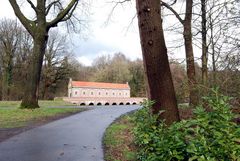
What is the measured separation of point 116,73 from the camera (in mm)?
75688

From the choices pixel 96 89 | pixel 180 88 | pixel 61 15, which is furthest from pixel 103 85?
pixel 180 88

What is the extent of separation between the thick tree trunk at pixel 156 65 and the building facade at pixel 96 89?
201ft

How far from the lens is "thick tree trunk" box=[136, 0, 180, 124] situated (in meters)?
5.76

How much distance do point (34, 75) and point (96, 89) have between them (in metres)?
50.4

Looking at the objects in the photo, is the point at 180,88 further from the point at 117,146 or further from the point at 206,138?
the point at 206,138

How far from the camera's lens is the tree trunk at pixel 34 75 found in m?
21.3

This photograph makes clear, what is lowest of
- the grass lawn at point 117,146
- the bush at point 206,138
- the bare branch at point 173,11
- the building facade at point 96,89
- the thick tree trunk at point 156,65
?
the grass lawn at point 117,146

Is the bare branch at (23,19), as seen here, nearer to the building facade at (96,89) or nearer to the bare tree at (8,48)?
the bare tree at (8,48)

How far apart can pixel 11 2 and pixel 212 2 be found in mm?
14120

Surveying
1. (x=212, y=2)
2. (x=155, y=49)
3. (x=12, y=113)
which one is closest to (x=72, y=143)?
(x=155, y=49)

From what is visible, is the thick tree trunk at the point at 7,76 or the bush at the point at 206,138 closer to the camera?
the bush at the point at 206,138

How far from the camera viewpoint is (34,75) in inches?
846

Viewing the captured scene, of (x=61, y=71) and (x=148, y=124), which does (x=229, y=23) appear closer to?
(x=148, y=124)

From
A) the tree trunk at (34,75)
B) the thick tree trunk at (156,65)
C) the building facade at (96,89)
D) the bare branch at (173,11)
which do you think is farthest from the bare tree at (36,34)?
the building facade at (96,89)
